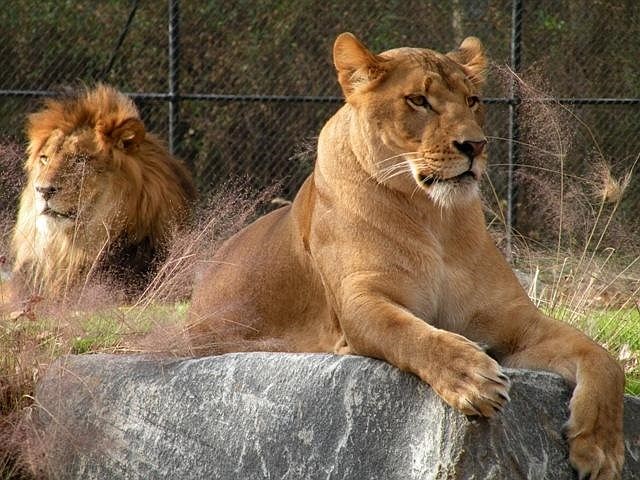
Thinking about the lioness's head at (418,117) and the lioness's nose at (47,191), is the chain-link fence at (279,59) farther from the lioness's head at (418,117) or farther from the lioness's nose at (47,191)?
the lioness's head at (418,117)

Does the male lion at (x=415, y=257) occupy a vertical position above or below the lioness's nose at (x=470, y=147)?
below

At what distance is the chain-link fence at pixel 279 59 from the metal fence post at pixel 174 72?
0.72 metres

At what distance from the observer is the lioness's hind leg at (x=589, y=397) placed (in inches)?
134

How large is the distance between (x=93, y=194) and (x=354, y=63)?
2.67m

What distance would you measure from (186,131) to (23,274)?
3.61m

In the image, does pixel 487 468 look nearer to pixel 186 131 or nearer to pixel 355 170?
pixel 355 170

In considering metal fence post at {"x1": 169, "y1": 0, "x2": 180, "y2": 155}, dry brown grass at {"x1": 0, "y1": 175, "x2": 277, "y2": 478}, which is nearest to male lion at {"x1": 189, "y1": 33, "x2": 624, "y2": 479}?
dry brown grass at {"x1": 0, "y1": 175, "x2": 277, "y2": 478}

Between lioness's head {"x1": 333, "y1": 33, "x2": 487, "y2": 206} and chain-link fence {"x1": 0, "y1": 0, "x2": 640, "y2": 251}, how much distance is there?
471cm

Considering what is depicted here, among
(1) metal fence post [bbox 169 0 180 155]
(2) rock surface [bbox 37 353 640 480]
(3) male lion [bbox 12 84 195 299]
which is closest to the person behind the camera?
(2) rock surface [bbox 37 353 640 480]

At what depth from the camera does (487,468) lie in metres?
3.33

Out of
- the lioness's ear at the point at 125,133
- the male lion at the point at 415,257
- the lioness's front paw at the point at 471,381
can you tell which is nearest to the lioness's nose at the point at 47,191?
the lioness's ear at the point at 125,133

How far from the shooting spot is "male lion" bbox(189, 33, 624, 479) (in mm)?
3490

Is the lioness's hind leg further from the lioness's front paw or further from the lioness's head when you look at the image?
the lioness's head

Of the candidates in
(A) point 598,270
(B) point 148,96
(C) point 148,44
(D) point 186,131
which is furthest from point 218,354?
(C) point 148,44
